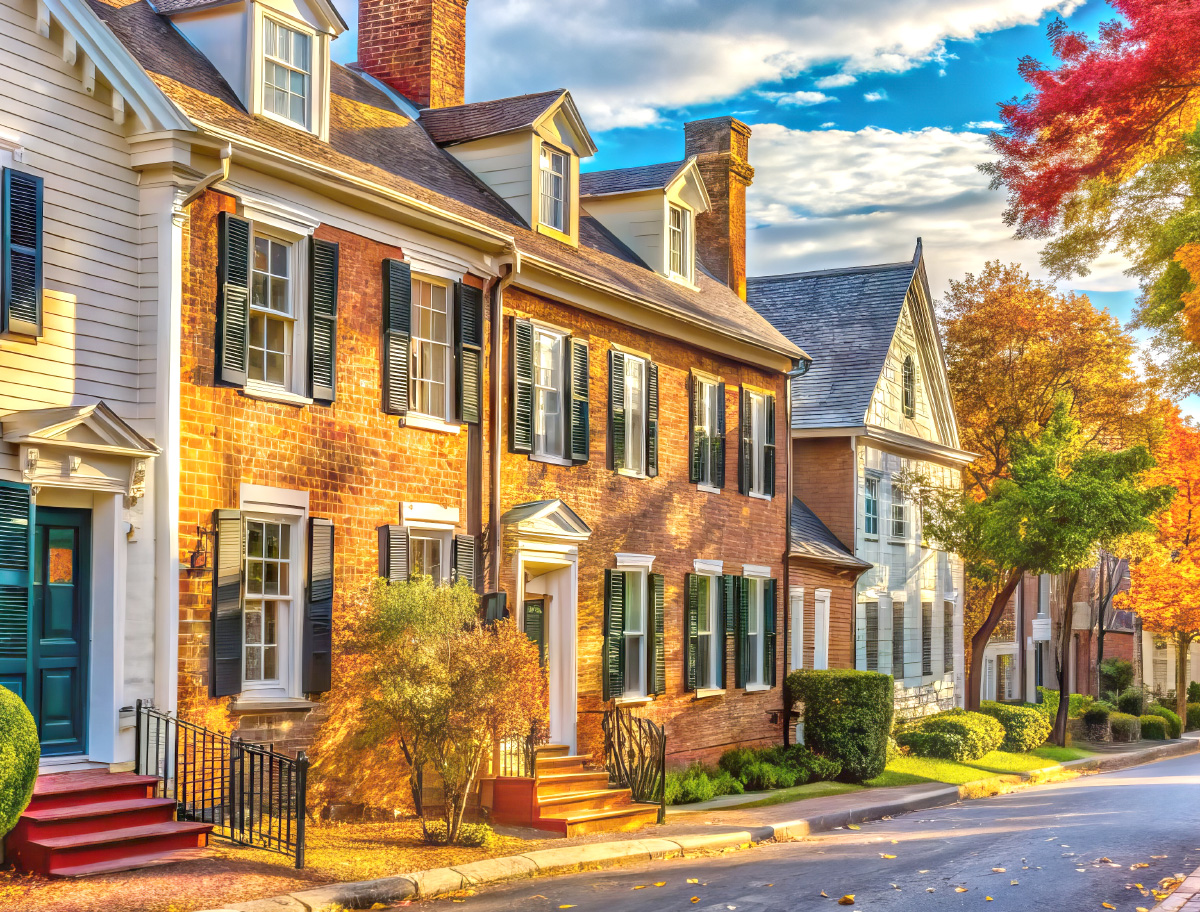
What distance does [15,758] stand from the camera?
9234mm

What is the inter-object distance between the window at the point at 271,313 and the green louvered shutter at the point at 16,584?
2801mm

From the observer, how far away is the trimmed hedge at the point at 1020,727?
31.4 meters

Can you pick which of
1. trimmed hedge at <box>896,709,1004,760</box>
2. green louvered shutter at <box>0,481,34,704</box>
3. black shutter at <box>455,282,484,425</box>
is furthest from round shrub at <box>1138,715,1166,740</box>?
green louvered shutter at <box>0,481,34,704</box>

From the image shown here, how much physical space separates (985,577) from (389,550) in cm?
2247

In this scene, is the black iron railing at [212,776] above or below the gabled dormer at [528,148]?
below

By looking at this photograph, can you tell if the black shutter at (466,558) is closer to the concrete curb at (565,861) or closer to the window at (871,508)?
the concrete curb at (565,861)

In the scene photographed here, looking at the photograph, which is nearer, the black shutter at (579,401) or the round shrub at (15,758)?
the round shrub at (15,758)

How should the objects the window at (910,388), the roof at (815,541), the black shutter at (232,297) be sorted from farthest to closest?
the window at (910,388), the roof at (815,541), the black shutter at (232,297)

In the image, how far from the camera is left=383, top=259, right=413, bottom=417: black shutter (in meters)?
15.0

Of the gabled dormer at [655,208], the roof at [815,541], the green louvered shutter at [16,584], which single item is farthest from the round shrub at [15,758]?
the roof at [815,541]

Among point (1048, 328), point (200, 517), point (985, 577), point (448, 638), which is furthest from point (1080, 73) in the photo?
point (1048, 328)

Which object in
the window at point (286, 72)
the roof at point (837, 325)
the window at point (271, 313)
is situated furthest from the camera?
the roof at point (837, 325)

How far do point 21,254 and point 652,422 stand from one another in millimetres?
11061

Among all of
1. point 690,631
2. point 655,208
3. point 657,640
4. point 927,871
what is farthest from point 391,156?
point 927,871
